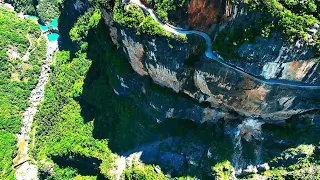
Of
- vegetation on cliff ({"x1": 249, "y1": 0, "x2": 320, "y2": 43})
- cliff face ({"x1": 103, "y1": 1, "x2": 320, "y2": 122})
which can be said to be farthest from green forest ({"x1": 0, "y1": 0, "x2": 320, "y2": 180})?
cliff face ({"x1": 103, "y1": 1, "x2": 320, "y2": 122})

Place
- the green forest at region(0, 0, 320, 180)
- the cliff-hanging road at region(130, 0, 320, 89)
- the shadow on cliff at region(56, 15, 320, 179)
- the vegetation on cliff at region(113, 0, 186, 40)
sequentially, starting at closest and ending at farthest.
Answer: the green forest at region(0, 0, 320, 180), the cliff-hanging road at region(130, 0, 320, 89), the vegetation on cliff at region(113, 0, 186, 40), the shadow on cliff at region(56, 15, 320, 179)

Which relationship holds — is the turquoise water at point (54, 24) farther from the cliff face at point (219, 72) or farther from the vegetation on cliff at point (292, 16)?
the vegetation on cliff at point (292, 16)

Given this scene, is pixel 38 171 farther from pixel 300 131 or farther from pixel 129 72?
pixel 300 131

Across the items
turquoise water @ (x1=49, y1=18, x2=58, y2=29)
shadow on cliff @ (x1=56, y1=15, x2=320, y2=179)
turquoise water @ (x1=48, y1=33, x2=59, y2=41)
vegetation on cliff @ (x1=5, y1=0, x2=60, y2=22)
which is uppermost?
vegetation on cliff @ (x1=5, y1=0, x2=60, y2=22)

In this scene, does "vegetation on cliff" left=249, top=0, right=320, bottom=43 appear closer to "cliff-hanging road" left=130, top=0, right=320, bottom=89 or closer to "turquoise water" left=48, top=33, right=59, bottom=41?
"cliff-hanging road" left=130, top=0, right=320, bottom=89

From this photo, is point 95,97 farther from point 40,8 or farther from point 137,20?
point 40,8

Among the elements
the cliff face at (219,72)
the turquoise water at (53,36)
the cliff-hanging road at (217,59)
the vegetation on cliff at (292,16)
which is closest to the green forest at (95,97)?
the vegetation on cliff at (292,16)
